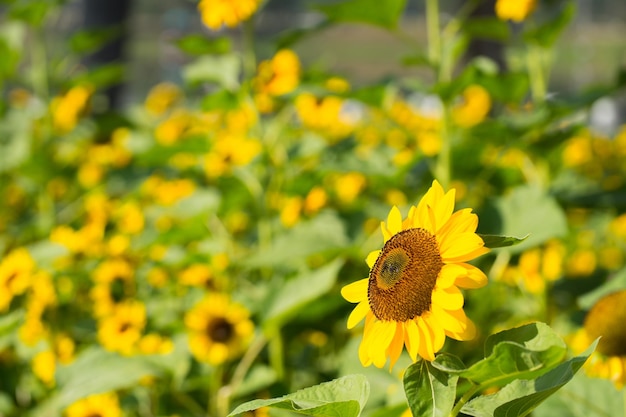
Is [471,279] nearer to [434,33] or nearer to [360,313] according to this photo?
[360,313]

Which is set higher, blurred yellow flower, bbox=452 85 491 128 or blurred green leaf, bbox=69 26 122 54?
blurred green leaf, bbox=69 26 122 54

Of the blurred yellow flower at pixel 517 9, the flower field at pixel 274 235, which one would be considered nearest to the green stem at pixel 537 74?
Result: the flower field at pixel 274 235

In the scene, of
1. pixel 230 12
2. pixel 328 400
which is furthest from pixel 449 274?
pixel 230 12

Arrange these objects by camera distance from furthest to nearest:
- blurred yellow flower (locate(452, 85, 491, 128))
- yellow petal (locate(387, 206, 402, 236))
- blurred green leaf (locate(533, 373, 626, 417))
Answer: blurred yellow flower (locate(452, 85, 491, 128)) < blurred green leaf (locate(533, 373, 626, 417)) < yellow petal (locate(387, 206, 402, 236))

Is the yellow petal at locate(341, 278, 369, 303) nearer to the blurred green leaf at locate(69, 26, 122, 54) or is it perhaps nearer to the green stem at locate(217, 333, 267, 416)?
the green stem at locate(217, 333, 267, 416)

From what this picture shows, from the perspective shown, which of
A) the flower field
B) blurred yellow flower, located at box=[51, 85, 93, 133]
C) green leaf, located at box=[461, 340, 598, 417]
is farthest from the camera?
blurred yellow flower, located at box=[51, 85, 93, 133]

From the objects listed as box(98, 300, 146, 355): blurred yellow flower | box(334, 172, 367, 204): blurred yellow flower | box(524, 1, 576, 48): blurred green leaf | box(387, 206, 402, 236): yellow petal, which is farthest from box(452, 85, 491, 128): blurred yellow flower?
box(387, 206, 402, 236): yellow petal
